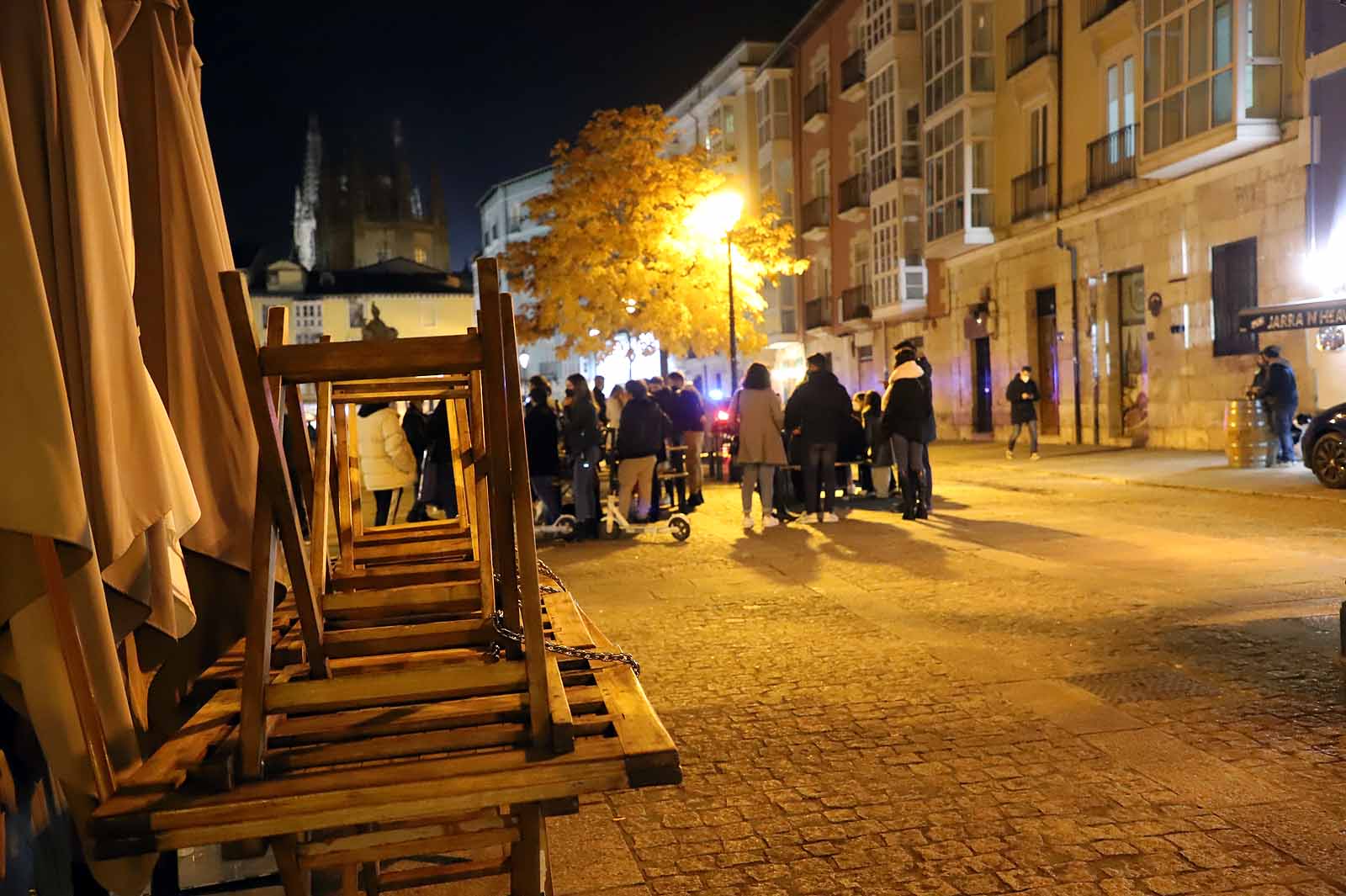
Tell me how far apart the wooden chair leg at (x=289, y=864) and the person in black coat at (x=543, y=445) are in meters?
9.57

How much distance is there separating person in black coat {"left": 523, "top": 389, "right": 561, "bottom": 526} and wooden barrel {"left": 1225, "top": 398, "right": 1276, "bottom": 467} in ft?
33.4

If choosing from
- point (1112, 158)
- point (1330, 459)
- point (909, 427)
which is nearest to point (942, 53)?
point (1112, 158)

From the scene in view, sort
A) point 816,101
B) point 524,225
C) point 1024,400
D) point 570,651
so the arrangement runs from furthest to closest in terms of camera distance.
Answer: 1. point 524,225
2. point 816,101
3. point 1024,400
4. point 570,651

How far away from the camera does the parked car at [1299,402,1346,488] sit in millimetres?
13391

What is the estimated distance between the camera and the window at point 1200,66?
17969mm

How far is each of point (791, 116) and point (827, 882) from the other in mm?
40816

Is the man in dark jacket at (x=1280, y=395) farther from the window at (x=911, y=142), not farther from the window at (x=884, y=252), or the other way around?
the window at (x=911, y=142)

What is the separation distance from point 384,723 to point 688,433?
12.7m

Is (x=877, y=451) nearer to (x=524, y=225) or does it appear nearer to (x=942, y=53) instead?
(x=942, y=53)

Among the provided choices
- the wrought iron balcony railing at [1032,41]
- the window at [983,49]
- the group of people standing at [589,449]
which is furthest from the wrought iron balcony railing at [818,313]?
the group of people standing at [589,449]

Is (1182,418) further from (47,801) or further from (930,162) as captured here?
(47,801)

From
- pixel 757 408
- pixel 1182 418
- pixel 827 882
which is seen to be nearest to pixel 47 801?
pixel 827 882

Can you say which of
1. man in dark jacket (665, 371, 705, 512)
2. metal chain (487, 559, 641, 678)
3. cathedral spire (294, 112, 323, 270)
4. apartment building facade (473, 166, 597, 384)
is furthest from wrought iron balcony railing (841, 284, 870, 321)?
cathedral spire (294, 112, 323, 270)

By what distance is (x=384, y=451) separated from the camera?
35.3ft
